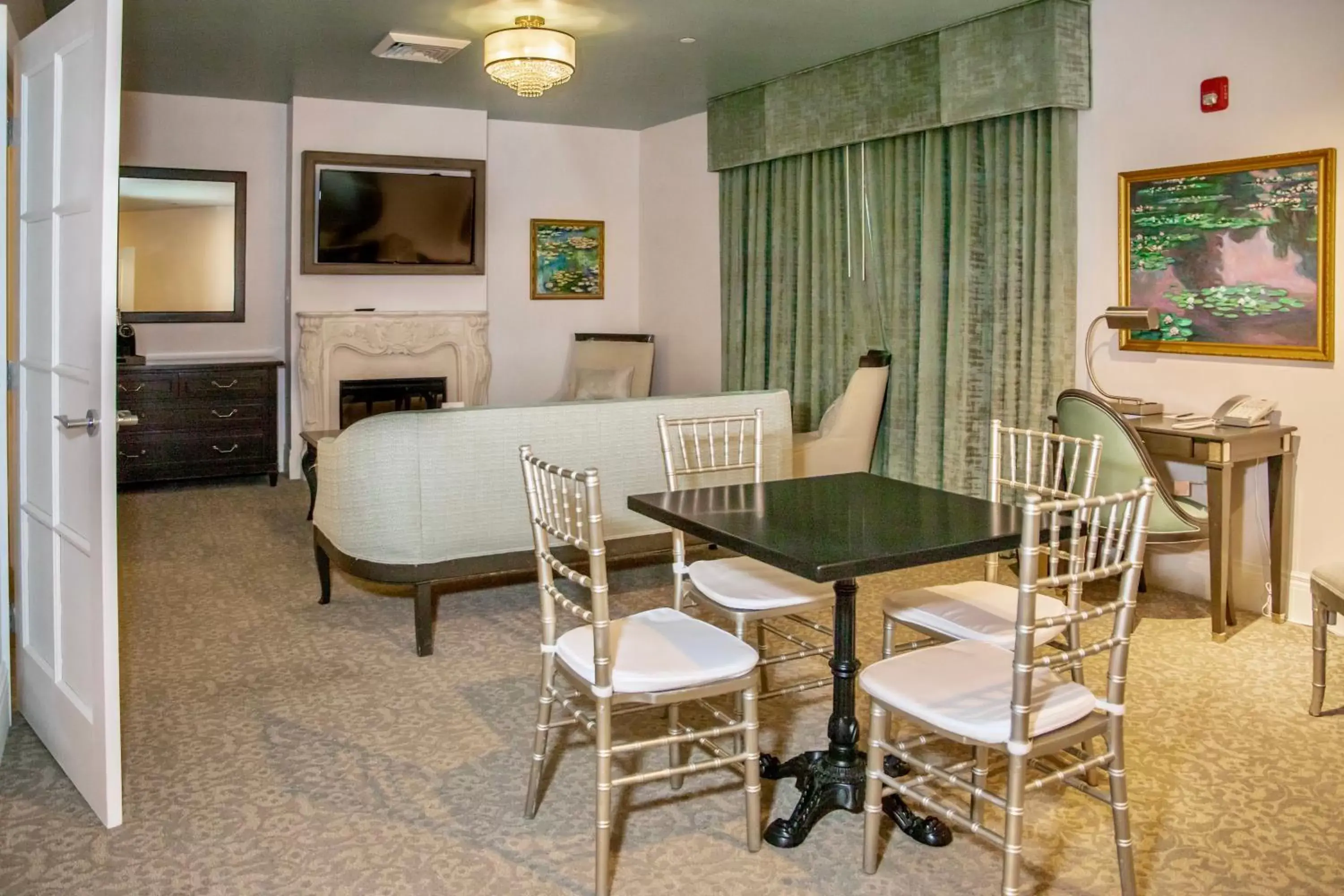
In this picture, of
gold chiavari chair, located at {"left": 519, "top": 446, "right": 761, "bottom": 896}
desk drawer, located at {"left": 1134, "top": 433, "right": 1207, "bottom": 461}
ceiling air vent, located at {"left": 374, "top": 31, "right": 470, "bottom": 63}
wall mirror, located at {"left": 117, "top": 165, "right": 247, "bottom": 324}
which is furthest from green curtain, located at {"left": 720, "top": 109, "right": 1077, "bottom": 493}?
wall mirror, located at {"left": 117, "top": 165, "right": 247, "bottom": 324}

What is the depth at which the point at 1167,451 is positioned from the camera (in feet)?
13.9

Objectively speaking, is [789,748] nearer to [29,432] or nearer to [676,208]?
[29,432]

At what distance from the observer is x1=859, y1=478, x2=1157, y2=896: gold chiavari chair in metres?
2.05

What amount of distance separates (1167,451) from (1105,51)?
184 centimetres

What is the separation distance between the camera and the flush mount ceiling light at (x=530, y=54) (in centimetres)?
524

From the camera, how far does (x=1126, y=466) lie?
4.16 metres

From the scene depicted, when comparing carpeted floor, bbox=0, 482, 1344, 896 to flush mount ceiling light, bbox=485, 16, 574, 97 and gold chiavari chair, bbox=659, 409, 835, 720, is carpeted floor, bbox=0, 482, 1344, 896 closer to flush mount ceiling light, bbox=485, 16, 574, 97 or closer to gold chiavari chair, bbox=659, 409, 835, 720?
gold chiavari chair, bbox=659, 409, 835, 720

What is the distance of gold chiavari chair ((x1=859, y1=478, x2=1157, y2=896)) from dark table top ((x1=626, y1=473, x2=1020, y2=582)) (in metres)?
0.20

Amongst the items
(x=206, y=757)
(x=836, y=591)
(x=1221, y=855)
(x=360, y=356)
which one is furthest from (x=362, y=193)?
(x=1221, y=855)

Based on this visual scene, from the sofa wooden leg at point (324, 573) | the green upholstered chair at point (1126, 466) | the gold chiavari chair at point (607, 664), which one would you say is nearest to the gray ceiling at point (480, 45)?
the green upholstered chair at point (1126, 466)

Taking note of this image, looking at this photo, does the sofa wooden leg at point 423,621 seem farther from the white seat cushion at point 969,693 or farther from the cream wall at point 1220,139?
the cream wall at point 1220,139

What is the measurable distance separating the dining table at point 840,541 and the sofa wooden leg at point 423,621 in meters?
1.39

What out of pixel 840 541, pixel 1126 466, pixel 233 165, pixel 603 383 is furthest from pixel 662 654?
pixel 233 165

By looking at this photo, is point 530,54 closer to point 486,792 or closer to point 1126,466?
point 1126,466
